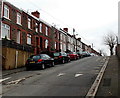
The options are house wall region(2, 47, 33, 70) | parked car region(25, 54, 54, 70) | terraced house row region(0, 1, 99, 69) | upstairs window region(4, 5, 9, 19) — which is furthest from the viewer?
upstairs window region(4, 5, 9, 19)

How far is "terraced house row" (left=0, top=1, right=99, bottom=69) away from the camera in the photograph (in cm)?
1823

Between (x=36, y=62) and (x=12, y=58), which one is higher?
(x=12, y=58)

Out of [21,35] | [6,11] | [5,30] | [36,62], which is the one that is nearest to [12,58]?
[36,62]

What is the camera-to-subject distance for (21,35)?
972 inches

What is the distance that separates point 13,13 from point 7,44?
6484mm

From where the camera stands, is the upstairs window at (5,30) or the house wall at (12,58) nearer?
the house wall at (12,58)

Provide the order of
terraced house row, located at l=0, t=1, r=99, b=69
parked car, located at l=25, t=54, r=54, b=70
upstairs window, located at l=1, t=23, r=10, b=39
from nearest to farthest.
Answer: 1. parked car, located at l=25, t=54, r=54, b=70
2. terraced house row, located at l=0, t=1, r=99, b=69
3. upstairs window, located at l=1, t=23, r=10, b=39

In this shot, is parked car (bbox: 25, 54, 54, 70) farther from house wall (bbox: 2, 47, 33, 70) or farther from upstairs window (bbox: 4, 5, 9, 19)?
upstairs window (bbox: 4, 5, 9, 19)

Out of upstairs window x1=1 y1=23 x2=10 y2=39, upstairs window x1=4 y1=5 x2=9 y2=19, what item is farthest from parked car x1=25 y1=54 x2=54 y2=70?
upstairs window x1=4 y1=5 x2=9 y2=19

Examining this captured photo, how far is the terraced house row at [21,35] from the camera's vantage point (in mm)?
18234

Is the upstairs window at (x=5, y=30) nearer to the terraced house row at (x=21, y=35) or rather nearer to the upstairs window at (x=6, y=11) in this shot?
the terraced house row at (x=21, y=35)

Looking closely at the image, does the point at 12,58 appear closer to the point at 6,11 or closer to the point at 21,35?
the point at 6,11

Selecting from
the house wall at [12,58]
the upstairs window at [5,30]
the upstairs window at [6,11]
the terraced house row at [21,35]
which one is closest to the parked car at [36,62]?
the house wall at [12,58]

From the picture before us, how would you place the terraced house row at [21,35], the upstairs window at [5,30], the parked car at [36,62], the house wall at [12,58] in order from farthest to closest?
1. the upstairs window at [5,30]
2. the terraced house row at [21,35]
3. the house wall at [12,58]
4. the parked car at [36,62]
